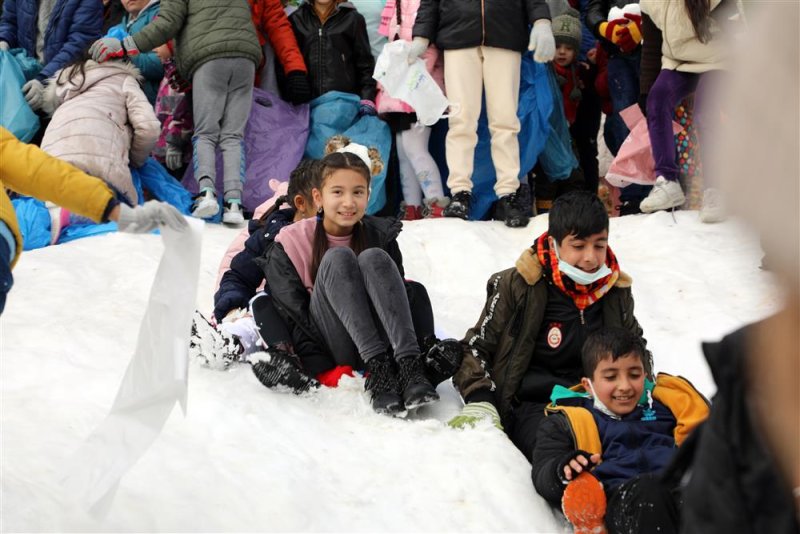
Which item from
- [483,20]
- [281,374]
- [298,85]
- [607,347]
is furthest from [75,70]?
[607,347]

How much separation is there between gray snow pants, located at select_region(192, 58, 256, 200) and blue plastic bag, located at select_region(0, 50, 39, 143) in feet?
3.65

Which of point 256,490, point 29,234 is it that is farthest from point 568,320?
point 29,234

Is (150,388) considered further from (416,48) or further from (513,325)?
(416,48)

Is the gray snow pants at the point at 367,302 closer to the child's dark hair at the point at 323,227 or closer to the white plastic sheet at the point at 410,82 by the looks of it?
the child's dark hair at the point at 323,227

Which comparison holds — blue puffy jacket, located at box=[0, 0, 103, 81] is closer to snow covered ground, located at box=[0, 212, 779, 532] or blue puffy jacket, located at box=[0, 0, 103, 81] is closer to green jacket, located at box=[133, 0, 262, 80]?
green jacket, located at box=[133, 0, 262, 80]

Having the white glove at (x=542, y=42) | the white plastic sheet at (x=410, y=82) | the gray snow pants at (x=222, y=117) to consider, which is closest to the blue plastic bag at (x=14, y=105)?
the gray snow pants at (x=222, y=117)

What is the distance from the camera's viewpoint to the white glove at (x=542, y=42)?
7.07m

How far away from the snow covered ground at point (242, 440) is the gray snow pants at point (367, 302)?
226mm

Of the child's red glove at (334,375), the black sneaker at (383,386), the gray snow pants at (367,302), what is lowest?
the child's red glove at (334,375)

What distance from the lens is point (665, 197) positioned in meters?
6.77

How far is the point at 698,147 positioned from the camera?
274 inches

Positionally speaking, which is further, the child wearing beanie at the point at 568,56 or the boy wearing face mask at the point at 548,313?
the child wearing beanie at the point at 568,56

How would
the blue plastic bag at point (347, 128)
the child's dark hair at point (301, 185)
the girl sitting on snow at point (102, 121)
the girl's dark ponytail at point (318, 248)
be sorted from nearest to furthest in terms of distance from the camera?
the girl's dark ponytail at point (318, 248), the child's dark hair at point (301, 185), the girl sitting on snow at point (102, 121), the blue plastic bag at point (347, 128)

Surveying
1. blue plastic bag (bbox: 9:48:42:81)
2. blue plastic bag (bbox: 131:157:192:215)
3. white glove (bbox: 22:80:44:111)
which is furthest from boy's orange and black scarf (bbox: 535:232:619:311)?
blue plastic bag (bbox: 9:48:42:81)
